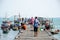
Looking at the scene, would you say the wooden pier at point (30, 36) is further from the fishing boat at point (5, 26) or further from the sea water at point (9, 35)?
the fishing boat at point (5, 26)

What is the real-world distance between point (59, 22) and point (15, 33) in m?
1.06

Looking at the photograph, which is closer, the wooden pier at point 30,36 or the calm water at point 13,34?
the calm water at point 13,34

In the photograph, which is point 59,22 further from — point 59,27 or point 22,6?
point 22,6

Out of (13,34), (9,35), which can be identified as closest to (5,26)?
(9,35)

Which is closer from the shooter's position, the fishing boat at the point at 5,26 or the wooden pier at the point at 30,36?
the fishing boat at the point at 5,26

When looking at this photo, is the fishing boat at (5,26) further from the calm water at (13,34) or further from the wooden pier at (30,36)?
the wooden pier at (30,36)

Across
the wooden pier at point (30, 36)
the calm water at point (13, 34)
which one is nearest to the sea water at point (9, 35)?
the calm water at point (13, 34)

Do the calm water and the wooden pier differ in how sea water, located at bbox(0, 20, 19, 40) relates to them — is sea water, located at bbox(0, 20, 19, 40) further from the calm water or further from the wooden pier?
the wooden pier

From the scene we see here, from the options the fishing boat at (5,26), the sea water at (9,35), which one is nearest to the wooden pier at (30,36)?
the sea water at (9,35)

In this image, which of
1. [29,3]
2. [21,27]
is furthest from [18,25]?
[29,3]

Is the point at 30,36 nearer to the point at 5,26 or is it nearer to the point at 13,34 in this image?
the point at 13,34

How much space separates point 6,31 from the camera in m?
8.41

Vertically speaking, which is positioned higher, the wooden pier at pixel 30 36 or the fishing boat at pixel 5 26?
the fishing boat at pixel 5 26

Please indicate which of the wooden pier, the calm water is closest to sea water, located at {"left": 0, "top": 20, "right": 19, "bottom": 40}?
the calm water
